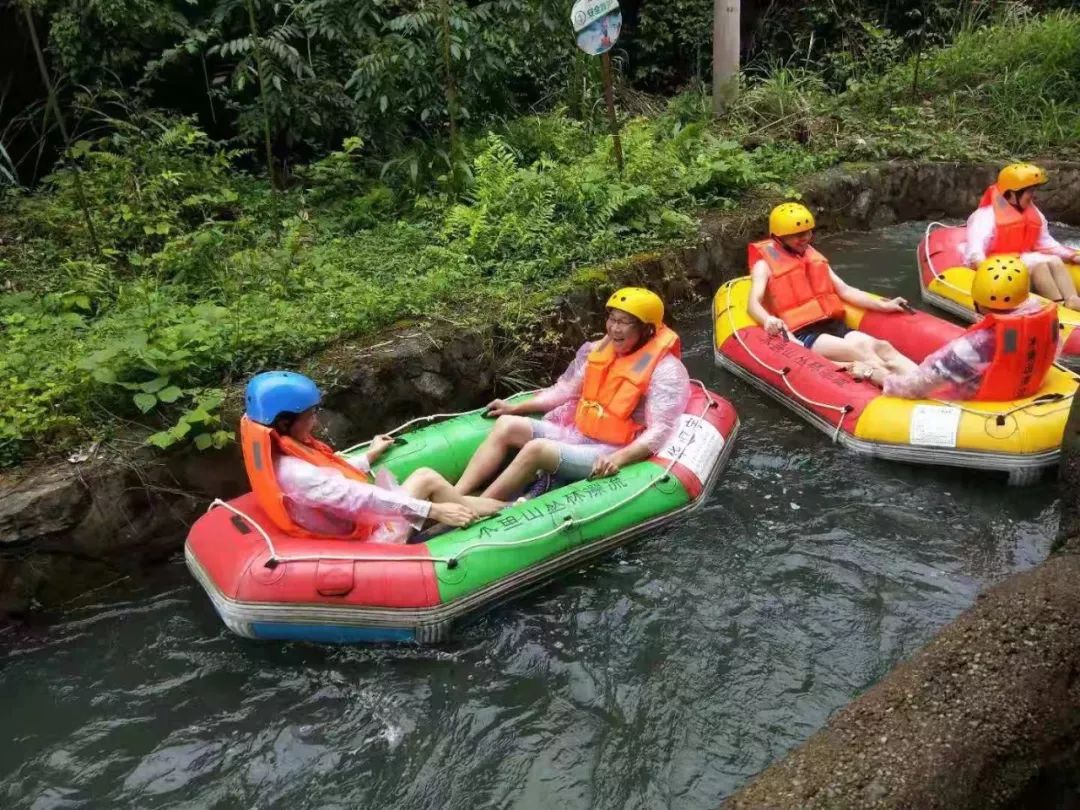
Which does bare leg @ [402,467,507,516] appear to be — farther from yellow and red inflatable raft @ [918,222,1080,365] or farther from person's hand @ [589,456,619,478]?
yellow and red inflatable raft @ [918,222,1080,365]

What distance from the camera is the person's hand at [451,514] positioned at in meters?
4.05

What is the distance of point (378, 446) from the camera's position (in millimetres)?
4594

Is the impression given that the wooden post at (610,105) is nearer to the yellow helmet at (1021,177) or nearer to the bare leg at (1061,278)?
the yellow helmet at (1021,177)

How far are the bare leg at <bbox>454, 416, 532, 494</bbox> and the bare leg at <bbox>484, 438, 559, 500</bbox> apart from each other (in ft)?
0.44

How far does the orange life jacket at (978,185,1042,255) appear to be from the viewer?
665 cm

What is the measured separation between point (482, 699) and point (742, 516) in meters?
1.84

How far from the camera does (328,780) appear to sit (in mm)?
3264

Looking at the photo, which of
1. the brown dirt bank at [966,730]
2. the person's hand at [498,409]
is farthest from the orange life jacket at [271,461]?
the brown dirt bank at [966,730]

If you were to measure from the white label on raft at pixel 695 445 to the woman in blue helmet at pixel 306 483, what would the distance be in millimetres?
1231

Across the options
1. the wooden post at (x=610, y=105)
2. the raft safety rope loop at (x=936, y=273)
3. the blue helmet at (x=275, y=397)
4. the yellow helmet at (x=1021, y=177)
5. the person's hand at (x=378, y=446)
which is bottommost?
the raft safety rope loop at (x=936, y=273)

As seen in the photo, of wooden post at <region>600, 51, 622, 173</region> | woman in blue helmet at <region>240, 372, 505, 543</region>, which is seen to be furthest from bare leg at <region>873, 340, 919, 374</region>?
woman in blue helmet at <region>240, 372, 505, 543</region>

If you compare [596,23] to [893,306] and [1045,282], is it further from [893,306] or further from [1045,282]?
[1045,282]

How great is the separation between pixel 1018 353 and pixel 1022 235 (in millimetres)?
2520

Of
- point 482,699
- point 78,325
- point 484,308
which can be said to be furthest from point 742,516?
point 78,325
